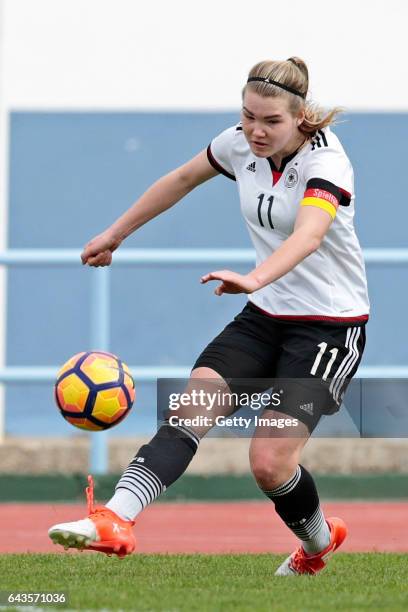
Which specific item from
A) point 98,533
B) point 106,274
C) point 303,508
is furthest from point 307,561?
point 106,274

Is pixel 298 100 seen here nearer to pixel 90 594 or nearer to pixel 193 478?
pixel 90 594

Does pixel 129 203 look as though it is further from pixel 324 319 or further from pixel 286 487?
pixel 286 487

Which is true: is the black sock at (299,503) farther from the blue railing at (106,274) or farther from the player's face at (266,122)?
the blue railing at (106,274)

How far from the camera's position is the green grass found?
17.0ft

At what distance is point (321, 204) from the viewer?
559cm

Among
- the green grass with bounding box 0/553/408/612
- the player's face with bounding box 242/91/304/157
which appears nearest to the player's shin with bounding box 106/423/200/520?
the green grass with bounding box 0/553/408/612

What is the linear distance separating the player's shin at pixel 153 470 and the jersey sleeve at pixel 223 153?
113cm

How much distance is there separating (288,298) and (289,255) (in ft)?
1.92

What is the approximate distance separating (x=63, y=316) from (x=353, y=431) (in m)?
2.15

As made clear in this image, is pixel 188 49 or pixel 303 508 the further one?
pixel 188 49

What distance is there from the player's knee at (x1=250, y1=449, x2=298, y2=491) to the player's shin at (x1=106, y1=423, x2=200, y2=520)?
0.24 metres

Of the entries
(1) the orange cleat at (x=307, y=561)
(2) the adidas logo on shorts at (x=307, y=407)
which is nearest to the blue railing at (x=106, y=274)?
(1) the orange cleat at (x=307, y=561)

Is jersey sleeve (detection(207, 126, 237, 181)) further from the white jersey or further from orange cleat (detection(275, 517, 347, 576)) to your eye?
orange cleat (detection(275, 517, 347, 576))

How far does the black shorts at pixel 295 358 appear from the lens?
5.76m
